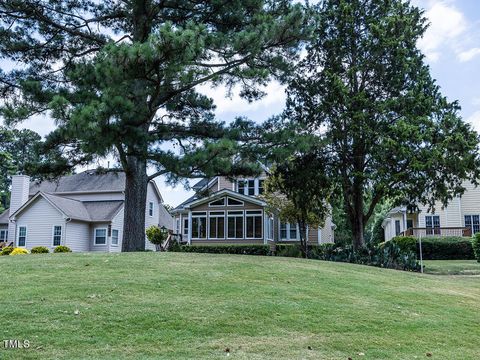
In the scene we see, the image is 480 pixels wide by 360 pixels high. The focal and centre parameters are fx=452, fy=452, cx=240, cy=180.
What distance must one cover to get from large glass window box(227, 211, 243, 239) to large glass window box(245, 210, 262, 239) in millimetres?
436

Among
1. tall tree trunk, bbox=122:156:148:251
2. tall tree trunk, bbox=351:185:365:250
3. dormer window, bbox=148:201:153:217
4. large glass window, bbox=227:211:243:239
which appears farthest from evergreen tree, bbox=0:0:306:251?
dormer window, bbox=148:201:153:217

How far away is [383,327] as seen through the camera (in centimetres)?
648

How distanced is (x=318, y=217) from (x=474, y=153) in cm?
770

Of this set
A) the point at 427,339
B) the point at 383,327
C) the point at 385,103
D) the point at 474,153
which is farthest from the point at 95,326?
the point at 474,153

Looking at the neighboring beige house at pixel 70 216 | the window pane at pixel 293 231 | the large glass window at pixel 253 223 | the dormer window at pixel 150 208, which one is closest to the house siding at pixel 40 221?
the neighboring beige house at pixel 70 216

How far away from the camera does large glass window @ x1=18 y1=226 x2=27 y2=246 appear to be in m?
29.3

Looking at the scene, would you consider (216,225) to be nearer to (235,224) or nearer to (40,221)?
(235,224)

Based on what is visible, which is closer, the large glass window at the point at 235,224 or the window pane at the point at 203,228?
the large glass window at the point at 235,224

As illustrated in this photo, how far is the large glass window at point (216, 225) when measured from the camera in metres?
30.7

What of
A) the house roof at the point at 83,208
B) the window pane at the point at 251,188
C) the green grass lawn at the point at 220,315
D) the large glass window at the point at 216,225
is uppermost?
the window pane at the point at 251,188

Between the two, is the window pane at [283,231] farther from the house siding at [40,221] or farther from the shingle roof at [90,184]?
the house siding at [40,221]

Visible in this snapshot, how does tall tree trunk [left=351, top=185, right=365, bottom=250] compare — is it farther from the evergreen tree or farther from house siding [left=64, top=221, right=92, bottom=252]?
house siding [left=64, top=221, right=92, bottom=252]

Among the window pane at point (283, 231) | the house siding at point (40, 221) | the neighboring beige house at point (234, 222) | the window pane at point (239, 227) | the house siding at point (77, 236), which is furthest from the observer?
the window pane at point (283, 231)

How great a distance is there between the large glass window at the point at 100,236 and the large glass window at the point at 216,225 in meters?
7.04
